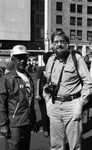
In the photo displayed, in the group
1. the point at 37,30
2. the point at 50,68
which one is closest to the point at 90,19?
the point at 37,30

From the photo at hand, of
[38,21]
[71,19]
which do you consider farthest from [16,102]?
[71,19]

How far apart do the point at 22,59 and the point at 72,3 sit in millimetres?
57664

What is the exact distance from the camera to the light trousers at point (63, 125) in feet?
11.7

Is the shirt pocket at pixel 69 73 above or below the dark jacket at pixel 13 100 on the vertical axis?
above

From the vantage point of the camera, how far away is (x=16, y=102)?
3.51 meters

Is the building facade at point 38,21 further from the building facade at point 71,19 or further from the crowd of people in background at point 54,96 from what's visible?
the crowd of people in background at point 54,96

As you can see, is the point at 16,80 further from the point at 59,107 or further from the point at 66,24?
the point at 66,24

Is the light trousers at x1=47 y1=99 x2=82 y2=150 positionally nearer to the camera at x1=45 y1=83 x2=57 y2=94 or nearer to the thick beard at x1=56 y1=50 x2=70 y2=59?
the camera at x1=45 y1=83 x2=57 y2=94

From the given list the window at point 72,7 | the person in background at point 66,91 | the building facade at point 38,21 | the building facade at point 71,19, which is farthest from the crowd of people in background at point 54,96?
the window at point 72,7

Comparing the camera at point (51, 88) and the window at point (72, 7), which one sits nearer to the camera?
the camera at point (51, 88)

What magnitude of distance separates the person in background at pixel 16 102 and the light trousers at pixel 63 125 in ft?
1.05

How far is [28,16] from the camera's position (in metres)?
55.8

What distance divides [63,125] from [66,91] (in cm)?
45

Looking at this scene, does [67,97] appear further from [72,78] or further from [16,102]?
[16,102]
